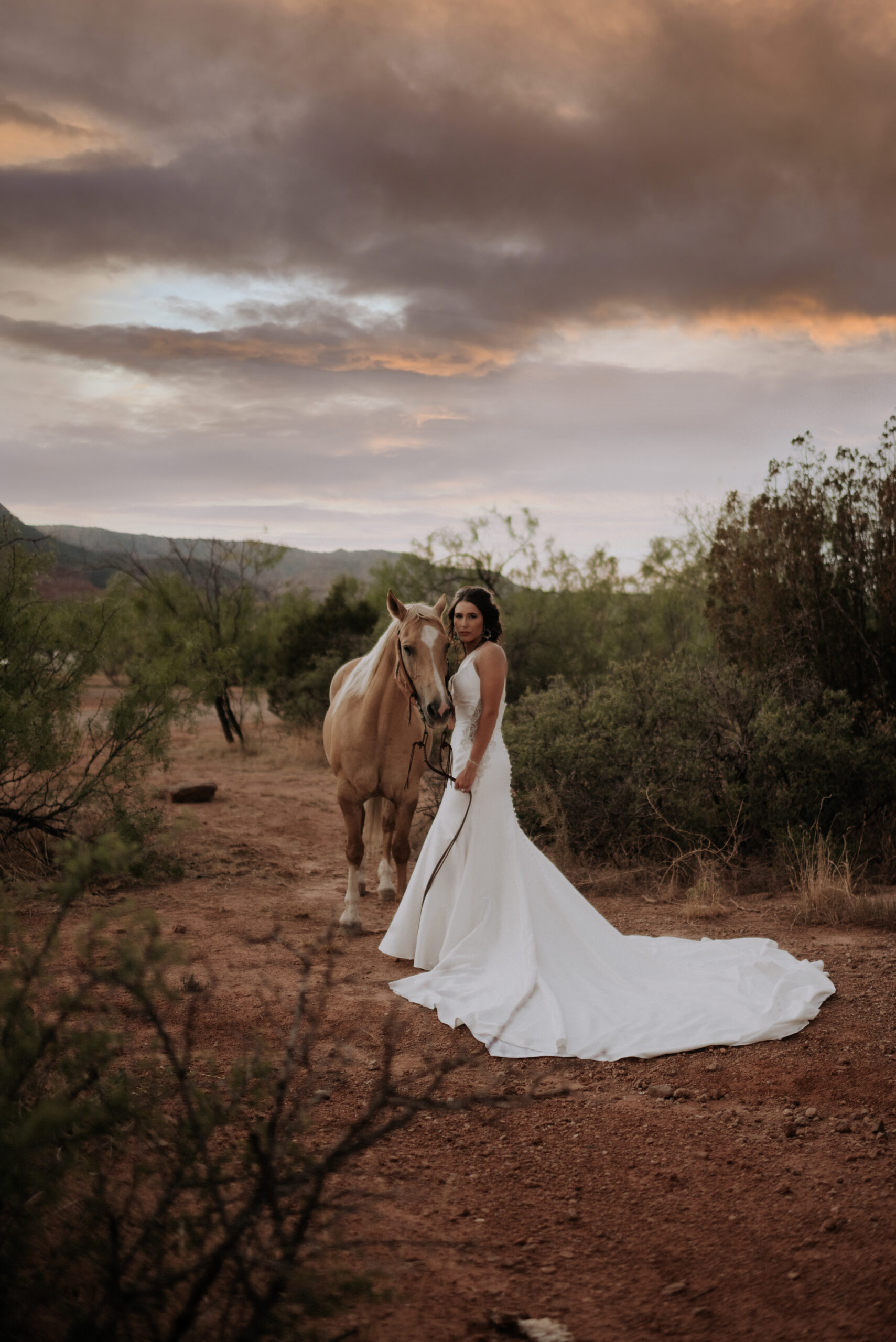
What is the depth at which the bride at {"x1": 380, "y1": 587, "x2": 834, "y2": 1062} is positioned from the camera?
4.18 metres

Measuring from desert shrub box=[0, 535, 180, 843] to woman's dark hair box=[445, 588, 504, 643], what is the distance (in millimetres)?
3993

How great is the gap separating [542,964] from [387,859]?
10.2ft

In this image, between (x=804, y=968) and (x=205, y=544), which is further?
(x=205, y=544)

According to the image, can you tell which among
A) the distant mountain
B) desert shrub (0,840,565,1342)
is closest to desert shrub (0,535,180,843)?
desert shrub (0,840,565,1342)

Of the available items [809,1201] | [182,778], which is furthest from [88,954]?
[182,778]

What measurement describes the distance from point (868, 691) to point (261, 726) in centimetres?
1303

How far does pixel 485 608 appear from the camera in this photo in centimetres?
508

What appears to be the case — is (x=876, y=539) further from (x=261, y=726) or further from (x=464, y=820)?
(x=261, y=726)

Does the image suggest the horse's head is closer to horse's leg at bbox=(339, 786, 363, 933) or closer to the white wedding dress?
the white wedding dress

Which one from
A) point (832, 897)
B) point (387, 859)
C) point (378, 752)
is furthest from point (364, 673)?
point (832, 897)

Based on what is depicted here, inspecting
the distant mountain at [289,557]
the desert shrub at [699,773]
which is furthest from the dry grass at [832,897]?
the distant mountain at [289,557]

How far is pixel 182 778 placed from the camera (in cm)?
1339

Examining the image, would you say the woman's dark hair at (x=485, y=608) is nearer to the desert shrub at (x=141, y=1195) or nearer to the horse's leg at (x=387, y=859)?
the horse's leg at (x=387, y=859)

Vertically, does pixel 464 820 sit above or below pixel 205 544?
below
